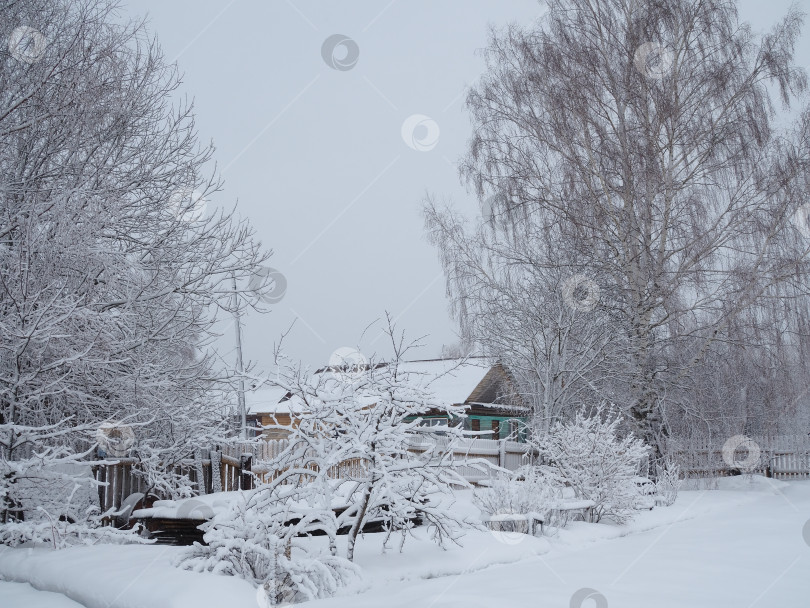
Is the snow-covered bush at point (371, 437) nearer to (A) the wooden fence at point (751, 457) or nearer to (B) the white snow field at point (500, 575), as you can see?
(B) the white snow field at point (500, 575)

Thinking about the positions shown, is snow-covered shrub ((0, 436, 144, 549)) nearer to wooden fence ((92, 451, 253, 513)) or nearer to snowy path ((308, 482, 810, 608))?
wooden fence ((92, 451, 253, 513))

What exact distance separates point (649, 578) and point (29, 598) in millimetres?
4903

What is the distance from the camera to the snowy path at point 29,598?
5.18 metres

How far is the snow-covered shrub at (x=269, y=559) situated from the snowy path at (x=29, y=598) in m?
0.85

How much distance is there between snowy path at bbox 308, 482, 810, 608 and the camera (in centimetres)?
522

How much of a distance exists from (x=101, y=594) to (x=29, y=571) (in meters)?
1.51

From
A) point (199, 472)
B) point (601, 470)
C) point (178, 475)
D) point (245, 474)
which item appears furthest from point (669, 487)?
point (178, 475)

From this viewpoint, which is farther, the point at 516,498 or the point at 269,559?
the point at 516,498

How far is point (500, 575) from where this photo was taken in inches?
249

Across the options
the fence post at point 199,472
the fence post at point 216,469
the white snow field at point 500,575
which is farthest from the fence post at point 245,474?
the white snow field at point 500,575

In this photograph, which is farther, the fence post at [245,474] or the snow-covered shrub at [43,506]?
the fence post at [245,474]

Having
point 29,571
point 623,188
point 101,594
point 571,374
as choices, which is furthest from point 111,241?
point 623,188

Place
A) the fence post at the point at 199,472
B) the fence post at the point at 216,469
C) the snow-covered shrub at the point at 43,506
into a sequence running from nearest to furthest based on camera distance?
1. the snow-covered shrub at the point at 43,506
2. the fence post at the point at 199,472
3. the fence post at the point at 216,469

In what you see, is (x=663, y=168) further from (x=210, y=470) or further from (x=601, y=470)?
(x=210, y=470)
